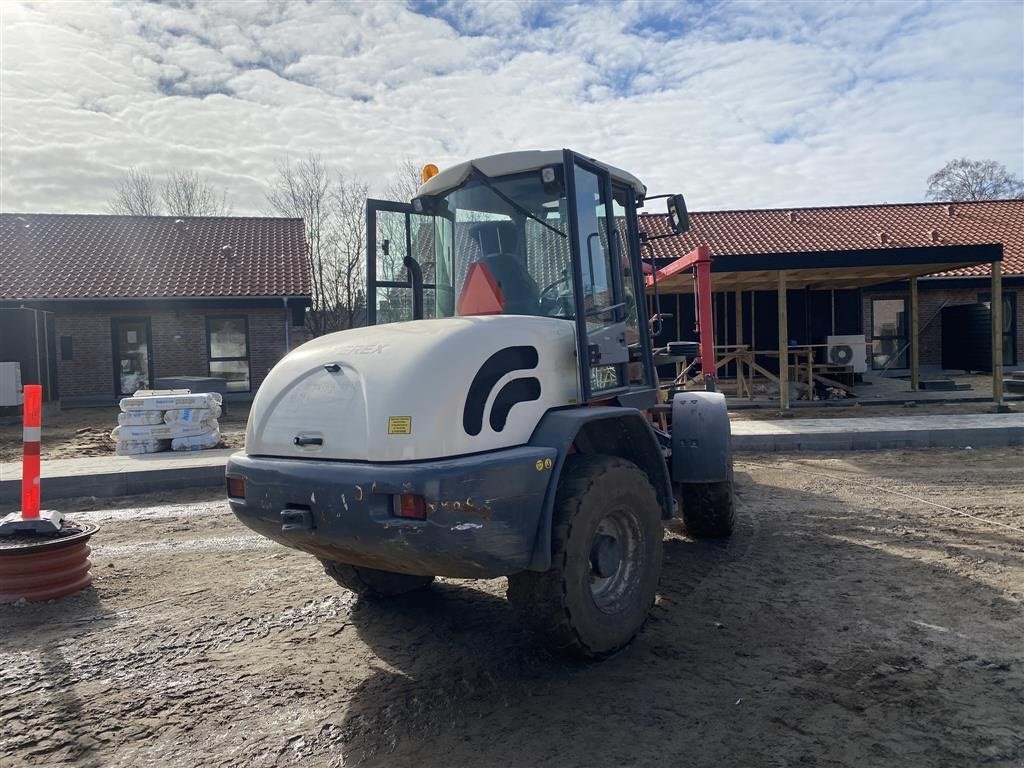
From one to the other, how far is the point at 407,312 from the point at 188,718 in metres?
2.70

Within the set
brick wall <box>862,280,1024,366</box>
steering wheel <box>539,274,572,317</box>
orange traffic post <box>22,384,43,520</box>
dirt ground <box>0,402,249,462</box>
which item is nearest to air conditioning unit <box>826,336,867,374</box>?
brick wall <box>862,280,1024,366</box>

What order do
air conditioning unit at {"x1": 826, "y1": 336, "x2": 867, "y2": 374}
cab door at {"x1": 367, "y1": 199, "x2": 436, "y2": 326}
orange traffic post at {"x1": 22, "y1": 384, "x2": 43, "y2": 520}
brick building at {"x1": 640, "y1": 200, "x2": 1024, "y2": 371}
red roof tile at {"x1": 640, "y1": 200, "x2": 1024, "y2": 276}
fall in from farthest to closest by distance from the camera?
red roof tile at {"x1": 640, "y1": 200, "x2": 1024, "y2": 276}
brick building at {"x1": 640, "y1": 200, "x2": 1024, "y2": 371}
air conditioning unit at {"x1": 826, "y1": 336, "x2": 867, "y2": 374}
orange traffic post at {"x1": 22, "y1": 384, "x2": 43, "y2": 520}
cab door at {"x1": 367, "y1": 199, "x2": 436, "y2": 326}

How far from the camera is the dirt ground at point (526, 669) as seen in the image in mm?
3232

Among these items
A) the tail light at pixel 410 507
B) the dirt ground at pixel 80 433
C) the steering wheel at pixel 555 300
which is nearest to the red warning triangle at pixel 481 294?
the steering wheel at pixel 555 300

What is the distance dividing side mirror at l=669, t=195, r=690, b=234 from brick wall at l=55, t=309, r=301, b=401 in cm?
1659

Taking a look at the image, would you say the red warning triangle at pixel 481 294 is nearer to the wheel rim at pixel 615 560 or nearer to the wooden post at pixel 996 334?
the wheel rim at pixel 615 560

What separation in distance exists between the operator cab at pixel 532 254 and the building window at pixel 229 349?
16991 millimetres

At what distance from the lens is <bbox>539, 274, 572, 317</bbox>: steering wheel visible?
4.36 m

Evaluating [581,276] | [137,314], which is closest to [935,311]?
[581,276]

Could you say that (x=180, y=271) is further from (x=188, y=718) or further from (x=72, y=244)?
(x=188, y=718)

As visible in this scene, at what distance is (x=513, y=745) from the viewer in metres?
3.23

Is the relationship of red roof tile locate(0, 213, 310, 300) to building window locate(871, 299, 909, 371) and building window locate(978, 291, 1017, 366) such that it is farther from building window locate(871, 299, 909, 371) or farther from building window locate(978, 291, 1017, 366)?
building window locate(978, 291, 1017, 366)

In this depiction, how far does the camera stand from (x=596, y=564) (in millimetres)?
4020

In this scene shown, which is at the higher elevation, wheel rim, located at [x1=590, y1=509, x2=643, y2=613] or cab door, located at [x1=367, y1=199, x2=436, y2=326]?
cab door, located at [x1=367, y1=199, x2=436, y2=326]
